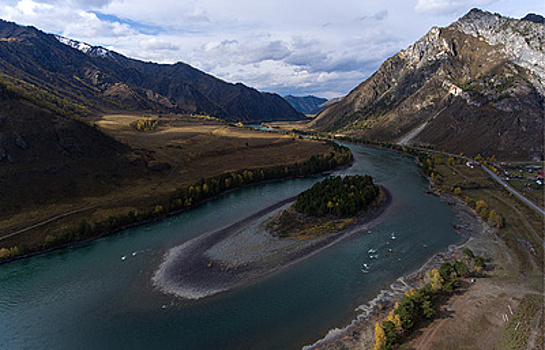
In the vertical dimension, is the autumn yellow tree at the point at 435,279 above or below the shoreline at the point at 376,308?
above

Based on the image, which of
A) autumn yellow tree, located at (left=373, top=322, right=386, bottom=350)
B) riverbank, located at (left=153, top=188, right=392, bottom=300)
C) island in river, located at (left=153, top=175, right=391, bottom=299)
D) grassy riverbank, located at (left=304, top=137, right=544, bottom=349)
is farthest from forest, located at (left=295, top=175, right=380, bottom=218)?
autumn yellow tree, located at (left=373, top=322, right=386, bottom=350)

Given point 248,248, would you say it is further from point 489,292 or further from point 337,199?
point 489,292

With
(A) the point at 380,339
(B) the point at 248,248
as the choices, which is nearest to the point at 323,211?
(B) the point at 248,248

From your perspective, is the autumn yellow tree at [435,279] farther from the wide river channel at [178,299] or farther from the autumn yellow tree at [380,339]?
the autumn yellow tree at [380,339]

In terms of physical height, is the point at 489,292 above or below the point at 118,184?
below

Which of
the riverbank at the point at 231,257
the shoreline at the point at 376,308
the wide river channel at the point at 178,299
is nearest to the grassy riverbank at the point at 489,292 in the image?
the shoreline at the point at 376,308

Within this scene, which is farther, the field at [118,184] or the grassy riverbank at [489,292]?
the field at [118,184]
